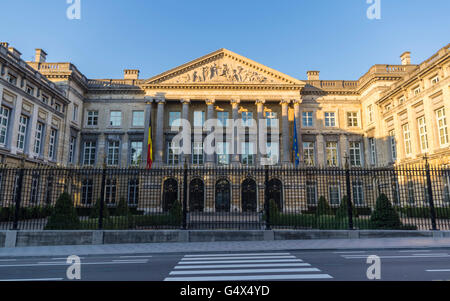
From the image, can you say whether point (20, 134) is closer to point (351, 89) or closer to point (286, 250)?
point (286, 250)

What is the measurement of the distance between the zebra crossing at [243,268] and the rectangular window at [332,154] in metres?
29.9

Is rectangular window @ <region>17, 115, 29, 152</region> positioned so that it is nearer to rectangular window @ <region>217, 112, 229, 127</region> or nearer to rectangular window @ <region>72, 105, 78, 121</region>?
rectangular window @ <region>72, 105, 78, 121</region>

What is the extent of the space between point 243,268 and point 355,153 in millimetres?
34094

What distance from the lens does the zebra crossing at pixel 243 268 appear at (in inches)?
250

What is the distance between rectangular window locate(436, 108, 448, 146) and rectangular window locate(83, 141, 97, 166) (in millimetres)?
37802

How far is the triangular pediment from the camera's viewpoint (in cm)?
3500

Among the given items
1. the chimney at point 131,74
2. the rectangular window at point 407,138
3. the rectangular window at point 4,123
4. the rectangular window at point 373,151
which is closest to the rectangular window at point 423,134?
the rectangular window at point 407,138

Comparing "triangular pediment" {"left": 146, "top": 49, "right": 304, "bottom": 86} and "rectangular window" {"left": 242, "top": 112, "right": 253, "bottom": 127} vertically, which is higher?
"triangular pediment" {"left": 146, "top": 49, "right": 304, "bottom": 86}

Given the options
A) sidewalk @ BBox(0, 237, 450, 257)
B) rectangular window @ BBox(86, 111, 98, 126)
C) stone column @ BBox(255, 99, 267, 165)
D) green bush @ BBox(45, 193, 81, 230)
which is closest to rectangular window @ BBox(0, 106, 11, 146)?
rectangular window @ BBox(86, 111, 98, 126)

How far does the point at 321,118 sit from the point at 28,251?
114 feet

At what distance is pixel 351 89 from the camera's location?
37.5m

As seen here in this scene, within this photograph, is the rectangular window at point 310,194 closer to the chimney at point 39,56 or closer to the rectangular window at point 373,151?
the rectangular window at point 373,151

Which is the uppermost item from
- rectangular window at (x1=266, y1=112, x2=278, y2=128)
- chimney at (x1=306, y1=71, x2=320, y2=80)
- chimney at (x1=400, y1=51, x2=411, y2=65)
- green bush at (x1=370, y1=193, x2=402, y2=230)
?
chimney at (x1=400, y1=51, x2=411, y2=65)

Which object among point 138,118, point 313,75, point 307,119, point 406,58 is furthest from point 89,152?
point 406,58
